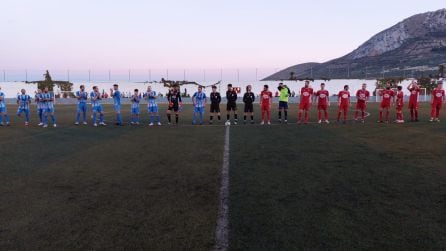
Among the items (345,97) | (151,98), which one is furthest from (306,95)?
(151,98)

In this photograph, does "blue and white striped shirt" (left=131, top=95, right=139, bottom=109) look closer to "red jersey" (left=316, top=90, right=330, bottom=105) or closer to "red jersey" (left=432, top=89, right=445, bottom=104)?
"red jersey" (left=316, top=90, right=330, bottom=105)

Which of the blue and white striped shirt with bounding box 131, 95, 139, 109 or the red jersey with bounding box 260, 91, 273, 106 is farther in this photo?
the red jersey with bounding box 260, 91, 273, 106

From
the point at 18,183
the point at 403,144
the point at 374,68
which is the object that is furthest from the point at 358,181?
the point at 374,68

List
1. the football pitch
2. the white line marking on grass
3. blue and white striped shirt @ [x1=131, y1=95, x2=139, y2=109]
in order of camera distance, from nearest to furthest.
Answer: the white line marking on grass < the football pitch < blue and white striped shirt @ [x1=131, y1=95, x2=139, y2=109]

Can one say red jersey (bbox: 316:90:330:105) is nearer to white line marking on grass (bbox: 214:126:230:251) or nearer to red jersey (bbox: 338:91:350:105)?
red jersey (bbox: 338:91:350:105)

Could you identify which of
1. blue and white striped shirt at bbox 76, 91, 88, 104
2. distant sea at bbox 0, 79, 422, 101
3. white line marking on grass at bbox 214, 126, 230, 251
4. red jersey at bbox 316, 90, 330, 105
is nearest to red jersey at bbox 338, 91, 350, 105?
red jersey at bbox 316, 90, 330, 105

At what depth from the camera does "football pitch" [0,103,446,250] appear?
4.13 metres

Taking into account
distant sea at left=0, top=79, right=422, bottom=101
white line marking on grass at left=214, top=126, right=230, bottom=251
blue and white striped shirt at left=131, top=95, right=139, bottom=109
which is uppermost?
distant sea at left=0, top=79, right=422, bottom=101

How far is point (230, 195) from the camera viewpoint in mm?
5742

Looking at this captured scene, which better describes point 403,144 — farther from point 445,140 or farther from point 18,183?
point 18,183

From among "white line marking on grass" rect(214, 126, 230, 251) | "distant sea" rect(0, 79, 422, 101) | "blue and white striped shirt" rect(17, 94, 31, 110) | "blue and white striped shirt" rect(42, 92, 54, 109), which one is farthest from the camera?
"distant sea" rect(0, 79, 422, 101)

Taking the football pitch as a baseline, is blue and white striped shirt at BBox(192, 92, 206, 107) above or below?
above

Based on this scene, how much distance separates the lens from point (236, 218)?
15.5 feet

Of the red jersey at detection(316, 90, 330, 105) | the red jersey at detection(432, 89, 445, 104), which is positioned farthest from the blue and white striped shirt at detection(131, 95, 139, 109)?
the red jersey at detection(432, 89, 445, 104)
